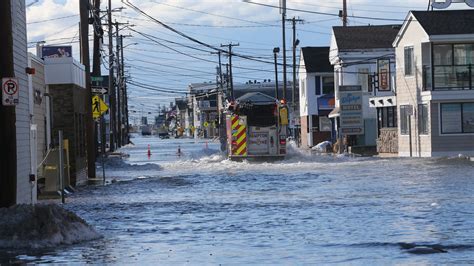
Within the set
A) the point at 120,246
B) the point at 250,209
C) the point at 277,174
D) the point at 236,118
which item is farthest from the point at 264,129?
the point at 120,246

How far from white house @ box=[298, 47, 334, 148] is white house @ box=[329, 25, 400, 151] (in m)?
4.60

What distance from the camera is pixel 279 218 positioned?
1911 cm

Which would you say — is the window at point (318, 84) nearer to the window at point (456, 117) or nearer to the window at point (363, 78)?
the window at point (363, 78)

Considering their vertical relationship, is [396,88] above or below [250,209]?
above

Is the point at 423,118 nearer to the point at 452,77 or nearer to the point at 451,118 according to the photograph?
the point at 451,118

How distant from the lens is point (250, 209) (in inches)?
846

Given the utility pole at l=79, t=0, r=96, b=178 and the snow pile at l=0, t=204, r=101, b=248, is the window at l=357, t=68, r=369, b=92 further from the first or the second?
the snow pile at l=0, t=204, r=101, b=248

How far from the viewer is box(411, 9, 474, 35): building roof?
4909 centimetres

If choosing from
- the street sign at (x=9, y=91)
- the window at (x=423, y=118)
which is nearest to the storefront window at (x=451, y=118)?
the window at (x=423, y=118)

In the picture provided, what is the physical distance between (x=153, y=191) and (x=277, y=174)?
800 cm

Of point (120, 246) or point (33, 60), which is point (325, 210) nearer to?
point (120, 246)

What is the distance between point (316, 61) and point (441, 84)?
29088mm

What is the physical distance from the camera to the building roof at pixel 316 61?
7738 centimetres

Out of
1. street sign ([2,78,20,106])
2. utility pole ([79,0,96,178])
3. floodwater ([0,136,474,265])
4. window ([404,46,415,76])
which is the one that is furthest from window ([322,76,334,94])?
street sign ([2,78,20,106])
